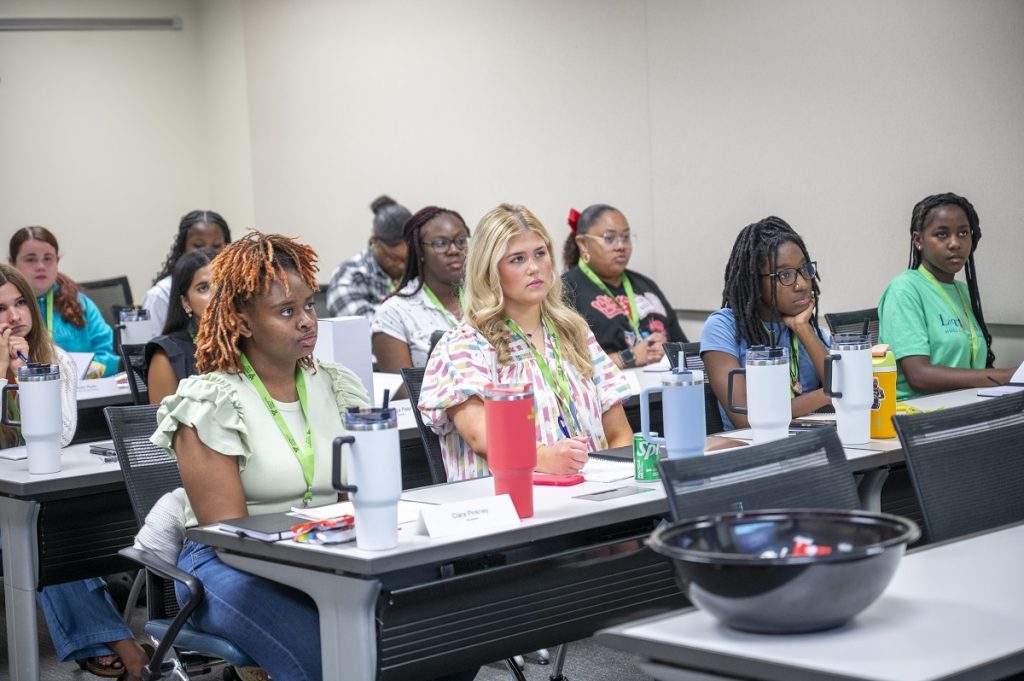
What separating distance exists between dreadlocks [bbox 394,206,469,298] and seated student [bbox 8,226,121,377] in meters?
1.74

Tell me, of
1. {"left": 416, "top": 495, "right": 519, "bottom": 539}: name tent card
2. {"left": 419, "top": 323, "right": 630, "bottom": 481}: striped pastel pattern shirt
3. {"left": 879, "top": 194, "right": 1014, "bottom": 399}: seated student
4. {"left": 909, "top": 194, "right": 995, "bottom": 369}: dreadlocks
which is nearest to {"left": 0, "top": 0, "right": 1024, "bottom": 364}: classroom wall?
{"left": 909, "top": 194, "right": 995, "bottom": 369}: dreadlocks

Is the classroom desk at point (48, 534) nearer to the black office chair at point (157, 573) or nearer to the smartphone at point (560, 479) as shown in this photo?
the black office chair at point (157, 573)

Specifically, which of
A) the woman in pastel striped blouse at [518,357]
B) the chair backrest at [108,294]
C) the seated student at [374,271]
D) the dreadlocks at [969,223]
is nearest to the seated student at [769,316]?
the woman in pastel striped blouse at [518,357]

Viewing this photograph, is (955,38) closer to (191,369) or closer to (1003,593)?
(191,369)

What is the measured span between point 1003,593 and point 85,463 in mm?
2530

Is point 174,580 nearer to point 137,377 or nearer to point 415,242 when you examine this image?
point 137,377

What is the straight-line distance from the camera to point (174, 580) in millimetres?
2838

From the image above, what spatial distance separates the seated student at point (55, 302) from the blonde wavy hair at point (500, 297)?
324 cm

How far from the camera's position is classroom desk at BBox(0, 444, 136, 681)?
333 centimetres

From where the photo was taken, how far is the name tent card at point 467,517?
244 centimetres

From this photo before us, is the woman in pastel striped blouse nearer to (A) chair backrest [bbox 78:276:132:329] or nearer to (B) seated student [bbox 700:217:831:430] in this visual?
(B) seated student [bbox 700:217:831:430]

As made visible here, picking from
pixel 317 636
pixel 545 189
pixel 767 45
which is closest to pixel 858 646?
pixel 317 636

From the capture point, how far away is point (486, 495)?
2.83 meters

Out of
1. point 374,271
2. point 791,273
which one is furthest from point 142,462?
point 374,271
